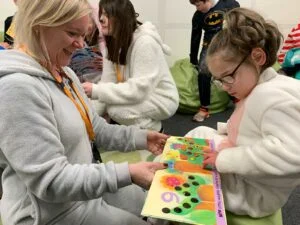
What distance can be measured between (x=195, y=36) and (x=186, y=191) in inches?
92.0

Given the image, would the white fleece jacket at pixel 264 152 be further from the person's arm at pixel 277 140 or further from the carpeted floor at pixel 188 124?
the carpeted floor at pixel 188 124

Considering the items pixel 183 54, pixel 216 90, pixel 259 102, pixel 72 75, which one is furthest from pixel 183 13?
pixel 259 102

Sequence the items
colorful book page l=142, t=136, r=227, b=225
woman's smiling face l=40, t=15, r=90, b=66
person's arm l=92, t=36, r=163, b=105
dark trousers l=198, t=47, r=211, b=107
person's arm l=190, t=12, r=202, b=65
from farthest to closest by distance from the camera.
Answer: person's arm l=190, t=12, r=202, b=65 → dark trousers l=198, t=47, r=211, b=107 → person's arm l=92, t=36, r=163, b=105 → woman's smiling face l=40, t=15, r=90, b=66 → colorful book page l=142, t=136, r=227, b=225

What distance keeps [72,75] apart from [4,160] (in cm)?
41

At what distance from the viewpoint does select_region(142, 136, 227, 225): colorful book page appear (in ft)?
2.49

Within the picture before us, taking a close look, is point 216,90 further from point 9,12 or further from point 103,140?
point 9,12

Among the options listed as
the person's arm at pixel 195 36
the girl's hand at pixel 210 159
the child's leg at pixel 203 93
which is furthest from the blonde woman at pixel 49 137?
the person's arm at pixel 195 36

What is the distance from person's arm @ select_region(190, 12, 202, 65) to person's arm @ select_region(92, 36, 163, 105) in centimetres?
121

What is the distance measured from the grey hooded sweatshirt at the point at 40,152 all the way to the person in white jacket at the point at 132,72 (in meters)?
0.78

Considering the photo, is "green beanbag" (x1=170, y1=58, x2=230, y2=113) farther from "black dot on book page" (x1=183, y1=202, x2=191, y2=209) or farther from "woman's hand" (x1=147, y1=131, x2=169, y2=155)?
"black dot on book page" (x1=183, y1=202, x2=191, y2=209)

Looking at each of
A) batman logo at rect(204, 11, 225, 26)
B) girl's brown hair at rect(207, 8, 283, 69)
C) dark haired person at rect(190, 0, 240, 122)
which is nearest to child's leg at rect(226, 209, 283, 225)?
girl's brown hair at rect(207, 8, 283, 69)

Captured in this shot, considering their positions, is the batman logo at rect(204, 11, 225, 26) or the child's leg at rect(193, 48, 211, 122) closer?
the batman logo at rect(204, 11, 225, 26)

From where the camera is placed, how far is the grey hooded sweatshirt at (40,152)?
0.78 m

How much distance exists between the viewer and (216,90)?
2871 millimetres
